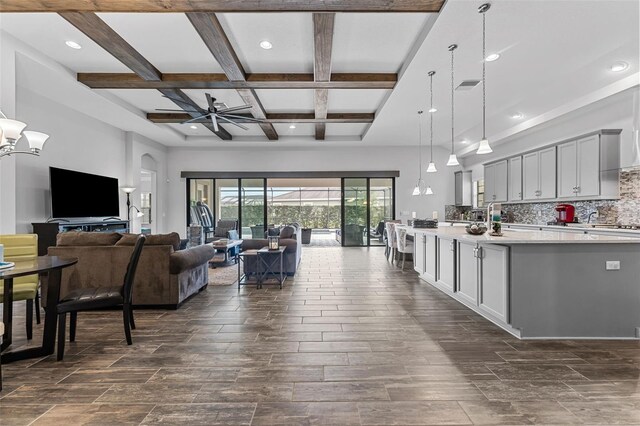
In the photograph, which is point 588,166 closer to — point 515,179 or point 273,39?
point 515,179

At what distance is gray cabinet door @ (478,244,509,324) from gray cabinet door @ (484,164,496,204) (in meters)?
5.34

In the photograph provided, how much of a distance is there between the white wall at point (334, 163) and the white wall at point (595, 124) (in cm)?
291

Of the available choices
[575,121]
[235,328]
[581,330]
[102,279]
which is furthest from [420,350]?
[575,121]

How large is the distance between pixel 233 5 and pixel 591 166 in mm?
5831

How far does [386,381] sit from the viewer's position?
2.22 meters

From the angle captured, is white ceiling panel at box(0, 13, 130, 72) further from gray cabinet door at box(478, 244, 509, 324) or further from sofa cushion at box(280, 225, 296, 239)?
gray cabinet door at box(478, 244, 509, 324)

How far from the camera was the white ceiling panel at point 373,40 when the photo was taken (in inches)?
140

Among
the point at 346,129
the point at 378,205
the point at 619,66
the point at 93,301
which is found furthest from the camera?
the point at 378,205

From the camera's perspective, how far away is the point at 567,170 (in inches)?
225

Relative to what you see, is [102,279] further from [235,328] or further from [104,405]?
[104,405]

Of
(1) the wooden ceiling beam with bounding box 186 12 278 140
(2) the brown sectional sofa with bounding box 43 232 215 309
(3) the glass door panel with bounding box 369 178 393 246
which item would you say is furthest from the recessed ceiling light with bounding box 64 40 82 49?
(3) the glass door panel with bounding box 369 178 393 246

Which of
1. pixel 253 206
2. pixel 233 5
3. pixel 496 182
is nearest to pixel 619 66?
pixel 496 182

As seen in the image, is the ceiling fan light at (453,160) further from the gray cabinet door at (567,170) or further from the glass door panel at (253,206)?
the glass door panel at (253,206)

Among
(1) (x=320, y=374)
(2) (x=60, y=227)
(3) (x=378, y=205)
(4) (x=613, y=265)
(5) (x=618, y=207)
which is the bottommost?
(1) (x=320, y=374)
